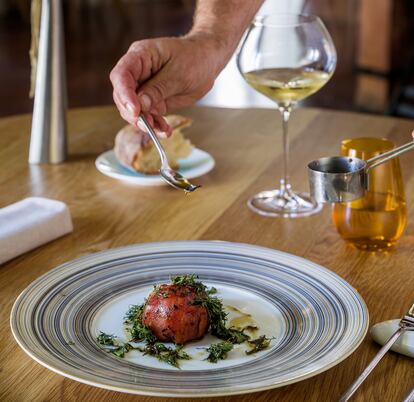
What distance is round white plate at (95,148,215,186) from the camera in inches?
57.0

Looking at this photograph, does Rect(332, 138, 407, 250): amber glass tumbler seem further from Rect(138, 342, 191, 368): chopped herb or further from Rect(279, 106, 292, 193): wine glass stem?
Rect(138, 342, 191, 368): chopped herb

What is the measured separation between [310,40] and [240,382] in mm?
747

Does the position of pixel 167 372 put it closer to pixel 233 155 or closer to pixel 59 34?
pixel 233 155

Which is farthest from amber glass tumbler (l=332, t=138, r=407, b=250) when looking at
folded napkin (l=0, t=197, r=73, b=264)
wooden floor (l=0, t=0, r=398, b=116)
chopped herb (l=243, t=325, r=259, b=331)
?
wooden floor (l=0, t=0, r=398, b=116)

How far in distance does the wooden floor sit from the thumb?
3.26m

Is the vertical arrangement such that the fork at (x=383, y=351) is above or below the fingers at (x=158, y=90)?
below

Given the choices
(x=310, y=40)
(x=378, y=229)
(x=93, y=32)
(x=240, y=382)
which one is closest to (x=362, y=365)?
(x=240, y=382)

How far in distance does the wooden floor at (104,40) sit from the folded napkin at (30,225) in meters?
3.45

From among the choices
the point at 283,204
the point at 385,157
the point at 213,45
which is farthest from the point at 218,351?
the point at 213,45

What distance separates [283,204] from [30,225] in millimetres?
410

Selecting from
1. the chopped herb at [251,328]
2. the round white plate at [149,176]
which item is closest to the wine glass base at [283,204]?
the round white plate at [149,176]

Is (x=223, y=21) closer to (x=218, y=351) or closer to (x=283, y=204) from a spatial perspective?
(x=283, y=204)

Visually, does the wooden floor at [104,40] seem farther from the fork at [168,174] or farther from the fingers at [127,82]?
the fork at [168,174]

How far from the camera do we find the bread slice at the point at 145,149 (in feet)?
4.94
